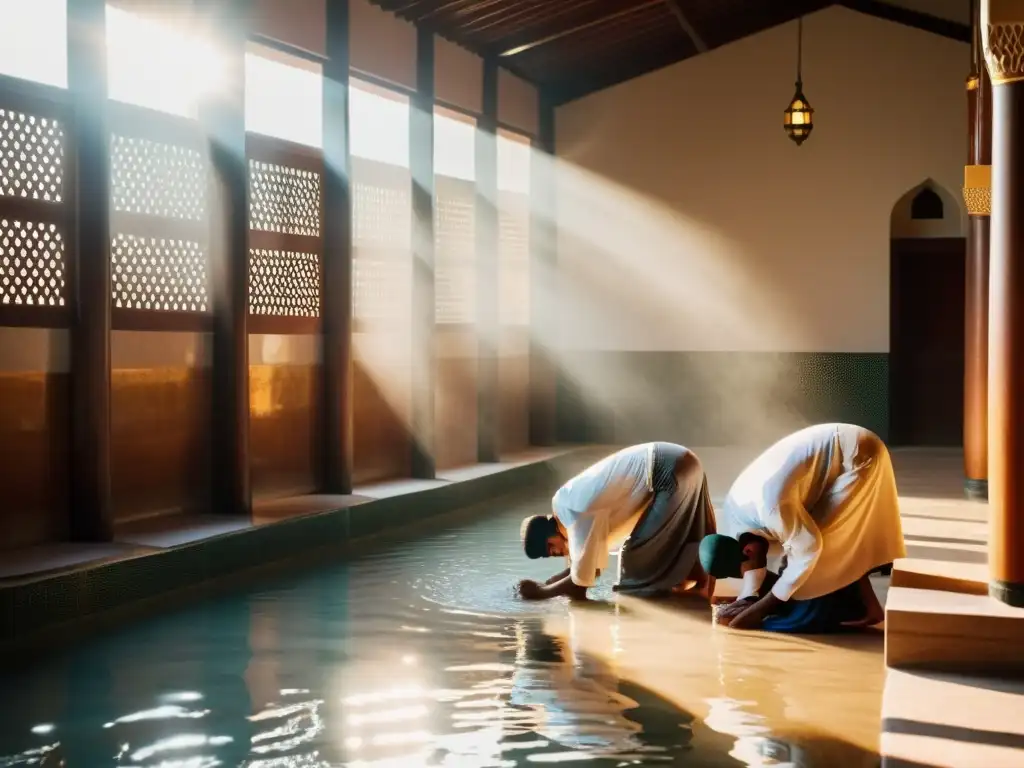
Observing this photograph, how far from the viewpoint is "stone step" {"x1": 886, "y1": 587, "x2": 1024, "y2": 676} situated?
16.3ft

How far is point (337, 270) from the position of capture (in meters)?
9.83

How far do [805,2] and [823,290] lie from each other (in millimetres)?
2962

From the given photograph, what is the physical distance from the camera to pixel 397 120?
36.5 feet

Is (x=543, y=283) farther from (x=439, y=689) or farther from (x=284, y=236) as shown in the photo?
(x=439, y=689)

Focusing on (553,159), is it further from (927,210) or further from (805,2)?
(927,210)

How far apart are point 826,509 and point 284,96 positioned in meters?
5.18

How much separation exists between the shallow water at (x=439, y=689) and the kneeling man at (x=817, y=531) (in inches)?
8.5

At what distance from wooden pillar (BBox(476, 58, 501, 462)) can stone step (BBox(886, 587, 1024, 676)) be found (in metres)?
7.46

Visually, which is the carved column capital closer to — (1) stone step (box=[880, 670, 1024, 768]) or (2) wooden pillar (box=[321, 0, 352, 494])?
(1) stone step (box=[880, 670, 1024, 768])

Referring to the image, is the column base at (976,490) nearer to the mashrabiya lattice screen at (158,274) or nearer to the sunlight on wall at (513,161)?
the sunlight on wall at (513,161)

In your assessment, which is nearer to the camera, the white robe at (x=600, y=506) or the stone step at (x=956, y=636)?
the stone step at (x=956, y=636)

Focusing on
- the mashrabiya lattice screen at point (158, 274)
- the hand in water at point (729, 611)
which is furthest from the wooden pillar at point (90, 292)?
the hand in water at point (729, 611)

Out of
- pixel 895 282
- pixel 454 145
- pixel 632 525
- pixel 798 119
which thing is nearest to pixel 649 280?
pixel 798 119

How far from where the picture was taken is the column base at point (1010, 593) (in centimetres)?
508
